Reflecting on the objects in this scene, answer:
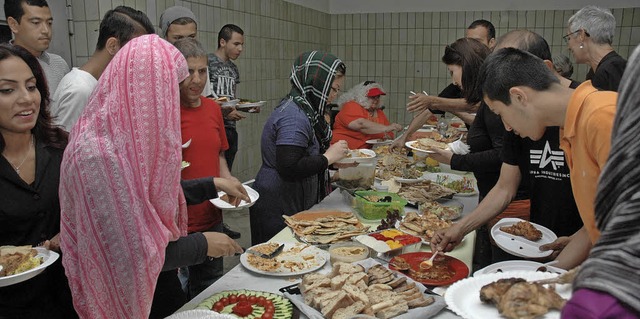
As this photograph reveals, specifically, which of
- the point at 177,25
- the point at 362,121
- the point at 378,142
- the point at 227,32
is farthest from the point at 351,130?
the point at 177,25

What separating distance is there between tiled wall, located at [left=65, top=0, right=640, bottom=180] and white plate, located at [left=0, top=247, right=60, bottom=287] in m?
2.89

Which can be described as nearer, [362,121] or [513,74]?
[513,74]

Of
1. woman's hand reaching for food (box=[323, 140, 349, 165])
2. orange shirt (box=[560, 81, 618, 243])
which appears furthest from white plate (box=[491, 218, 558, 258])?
woman's hand reaching for food (box=[323, 140, 349, 165])

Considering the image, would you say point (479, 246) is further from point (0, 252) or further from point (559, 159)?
point (0, 252)

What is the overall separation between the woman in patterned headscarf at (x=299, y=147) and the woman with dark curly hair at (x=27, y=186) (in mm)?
1146

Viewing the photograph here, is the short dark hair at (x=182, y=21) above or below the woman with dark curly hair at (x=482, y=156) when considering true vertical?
above

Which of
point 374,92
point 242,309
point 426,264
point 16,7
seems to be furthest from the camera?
point 374,92

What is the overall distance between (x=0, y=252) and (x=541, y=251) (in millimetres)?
1921

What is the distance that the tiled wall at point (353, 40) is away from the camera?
5.39 m

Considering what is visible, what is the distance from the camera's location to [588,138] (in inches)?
52.3

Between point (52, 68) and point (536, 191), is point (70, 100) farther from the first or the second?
point (536, 191)

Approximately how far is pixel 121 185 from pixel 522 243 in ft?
5.21

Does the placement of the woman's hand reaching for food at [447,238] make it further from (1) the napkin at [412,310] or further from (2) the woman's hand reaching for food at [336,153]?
(2) the woman's hand reaching for food at [336,153]

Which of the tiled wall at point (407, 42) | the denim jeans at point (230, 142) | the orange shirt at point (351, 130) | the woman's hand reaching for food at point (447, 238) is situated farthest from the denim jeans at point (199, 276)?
the tiled wall at point (407, 42)
